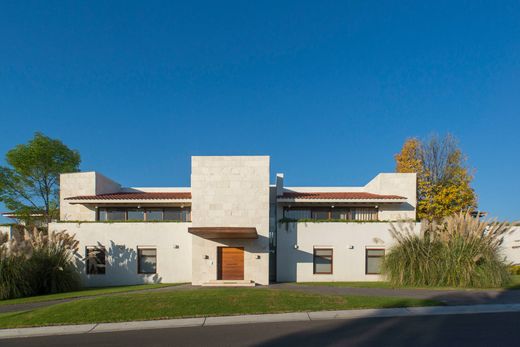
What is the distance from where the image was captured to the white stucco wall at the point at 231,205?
18328 mm

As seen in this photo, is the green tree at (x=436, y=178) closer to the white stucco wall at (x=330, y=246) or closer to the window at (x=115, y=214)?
the white stucco wall at (x=330, y=246)

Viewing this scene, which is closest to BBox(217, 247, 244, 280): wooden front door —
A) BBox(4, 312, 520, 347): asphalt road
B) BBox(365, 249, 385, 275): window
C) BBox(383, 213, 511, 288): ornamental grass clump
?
BBox(365, 249, 385, 275): window

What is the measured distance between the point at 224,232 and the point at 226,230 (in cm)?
17

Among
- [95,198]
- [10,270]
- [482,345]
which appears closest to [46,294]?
[10,270]

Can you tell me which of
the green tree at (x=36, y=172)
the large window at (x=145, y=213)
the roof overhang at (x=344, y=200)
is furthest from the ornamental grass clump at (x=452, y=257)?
the green tree at (x=36, y=172)

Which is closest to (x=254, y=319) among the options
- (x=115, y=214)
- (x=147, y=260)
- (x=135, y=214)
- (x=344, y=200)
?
(x=147, y=260)

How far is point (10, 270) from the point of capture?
1567cm

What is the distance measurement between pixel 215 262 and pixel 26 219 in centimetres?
1912

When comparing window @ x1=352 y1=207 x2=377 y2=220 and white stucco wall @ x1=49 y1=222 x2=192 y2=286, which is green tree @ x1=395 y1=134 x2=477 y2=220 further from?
white stucco wall @ x1=49 y1=222 x2=192 y2=286

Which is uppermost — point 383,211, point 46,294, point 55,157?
point 55,157

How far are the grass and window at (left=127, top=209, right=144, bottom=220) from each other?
983cm

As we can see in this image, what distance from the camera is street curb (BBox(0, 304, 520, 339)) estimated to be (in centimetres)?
914

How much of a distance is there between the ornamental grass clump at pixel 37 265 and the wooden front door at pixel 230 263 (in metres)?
7.39

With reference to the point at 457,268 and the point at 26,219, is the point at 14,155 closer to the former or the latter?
the point at 26,219
